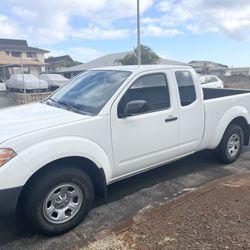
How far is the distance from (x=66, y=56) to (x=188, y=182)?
76333 millimetres

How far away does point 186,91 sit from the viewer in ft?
15.4

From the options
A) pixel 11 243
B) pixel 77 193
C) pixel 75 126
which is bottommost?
pixel 11 243

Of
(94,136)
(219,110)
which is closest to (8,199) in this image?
(94,136)

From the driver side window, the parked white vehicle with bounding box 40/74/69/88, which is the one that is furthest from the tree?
the driver side window

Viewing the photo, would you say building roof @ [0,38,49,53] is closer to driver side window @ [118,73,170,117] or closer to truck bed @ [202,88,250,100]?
truck bed @ [202,88,250,100]

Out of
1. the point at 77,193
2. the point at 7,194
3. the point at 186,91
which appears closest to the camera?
the point at 7,194

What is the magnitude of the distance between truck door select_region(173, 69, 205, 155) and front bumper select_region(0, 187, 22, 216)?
8.14 feet

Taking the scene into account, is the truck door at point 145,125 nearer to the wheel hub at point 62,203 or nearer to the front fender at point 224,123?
the wheel hub at point 62,203

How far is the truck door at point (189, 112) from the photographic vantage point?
15.0 ft

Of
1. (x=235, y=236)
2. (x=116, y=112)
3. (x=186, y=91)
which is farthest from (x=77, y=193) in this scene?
(x=186, y=91)

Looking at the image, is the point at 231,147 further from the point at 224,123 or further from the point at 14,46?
the point at 14,46

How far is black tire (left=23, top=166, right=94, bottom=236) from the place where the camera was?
3141 mm

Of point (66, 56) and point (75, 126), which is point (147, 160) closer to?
point (75, 126)

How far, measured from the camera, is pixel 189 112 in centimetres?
463
